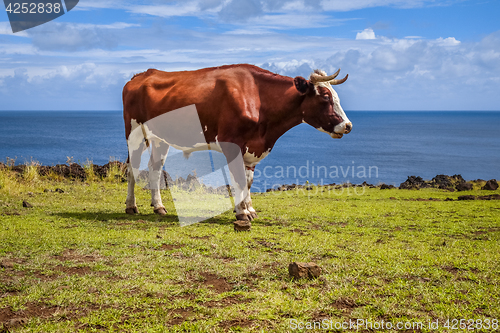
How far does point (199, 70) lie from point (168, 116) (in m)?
1.32

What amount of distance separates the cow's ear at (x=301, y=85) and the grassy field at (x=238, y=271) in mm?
2908

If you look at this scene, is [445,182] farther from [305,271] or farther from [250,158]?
[305,271]

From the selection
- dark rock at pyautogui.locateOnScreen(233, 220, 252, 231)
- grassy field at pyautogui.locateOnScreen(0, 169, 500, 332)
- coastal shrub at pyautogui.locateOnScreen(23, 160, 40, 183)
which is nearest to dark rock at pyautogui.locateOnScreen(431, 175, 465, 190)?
grassy field at pyautogui.locateOnScreen(0, 169, 500, 332)

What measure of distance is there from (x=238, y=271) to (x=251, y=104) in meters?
4.67

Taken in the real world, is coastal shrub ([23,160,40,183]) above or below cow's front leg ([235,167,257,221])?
below

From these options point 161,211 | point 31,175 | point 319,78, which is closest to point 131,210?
point 161,211

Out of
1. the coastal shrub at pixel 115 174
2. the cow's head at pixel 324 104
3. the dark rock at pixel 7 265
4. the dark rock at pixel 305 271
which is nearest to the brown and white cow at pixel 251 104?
the cow's head at pixel 324 104

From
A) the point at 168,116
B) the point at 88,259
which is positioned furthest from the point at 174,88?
the point at 88,259

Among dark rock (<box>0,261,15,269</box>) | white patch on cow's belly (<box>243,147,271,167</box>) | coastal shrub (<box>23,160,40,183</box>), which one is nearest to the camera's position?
dark rock (<box>0,261,15,269</box>)

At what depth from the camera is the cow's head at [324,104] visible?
1009 cm

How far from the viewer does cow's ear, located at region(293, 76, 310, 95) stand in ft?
33.2

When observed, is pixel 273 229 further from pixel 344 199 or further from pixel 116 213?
pixel 344 199

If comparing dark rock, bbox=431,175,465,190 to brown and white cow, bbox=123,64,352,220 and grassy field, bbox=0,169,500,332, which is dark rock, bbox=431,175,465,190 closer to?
grassy field, bbox=0,169,500,332

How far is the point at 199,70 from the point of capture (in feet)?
35.9
